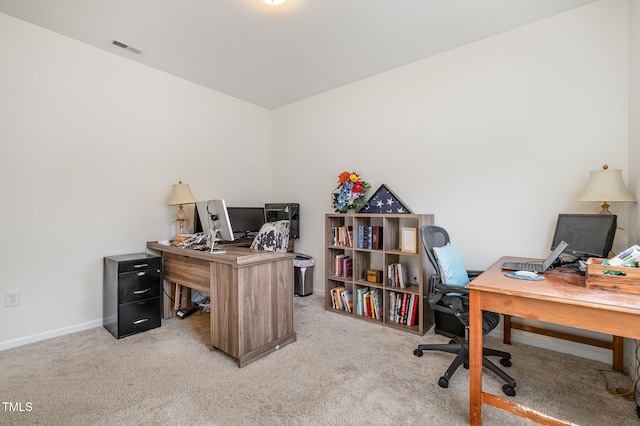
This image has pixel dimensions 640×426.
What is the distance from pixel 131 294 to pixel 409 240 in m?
2.71

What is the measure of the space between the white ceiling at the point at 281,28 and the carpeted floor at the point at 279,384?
2790mm

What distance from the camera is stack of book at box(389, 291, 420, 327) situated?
9.10 feet

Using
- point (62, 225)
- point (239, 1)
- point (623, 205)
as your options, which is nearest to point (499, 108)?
point (623, 205)

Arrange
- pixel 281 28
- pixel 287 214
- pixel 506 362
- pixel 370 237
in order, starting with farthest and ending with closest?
pixel 287 214, pixel 370 237, pixel 281 28, pixel 506 362

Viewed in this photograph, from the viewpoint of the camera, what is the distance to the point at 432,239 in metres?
2.22

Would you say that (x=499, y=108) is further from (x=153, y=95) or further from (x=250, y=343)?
(x=153, y=95)

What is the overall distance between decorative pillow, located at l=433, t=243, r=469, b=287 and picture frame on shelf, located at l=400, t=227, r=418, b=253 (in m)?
0.66

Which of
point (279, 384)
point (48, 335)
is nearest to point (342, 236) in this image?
point (279, 384)

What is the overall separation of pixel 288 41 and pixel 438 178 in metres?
2.03

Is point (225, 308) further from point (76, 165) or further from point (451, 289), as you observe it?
point (76, 165)

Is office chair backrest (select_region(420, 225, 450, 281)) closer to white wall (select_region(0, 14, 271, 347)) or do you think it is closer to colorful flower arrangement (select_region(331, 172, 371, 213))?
colorful flower arrangement (select_region(331, 172, 371, 213))

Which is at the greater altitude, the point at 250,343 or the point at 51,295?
the point at 51,295

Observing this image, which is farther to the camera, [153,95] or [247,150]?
[247,150]

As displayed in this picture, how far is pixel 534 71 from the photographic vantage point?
97.2 inches
